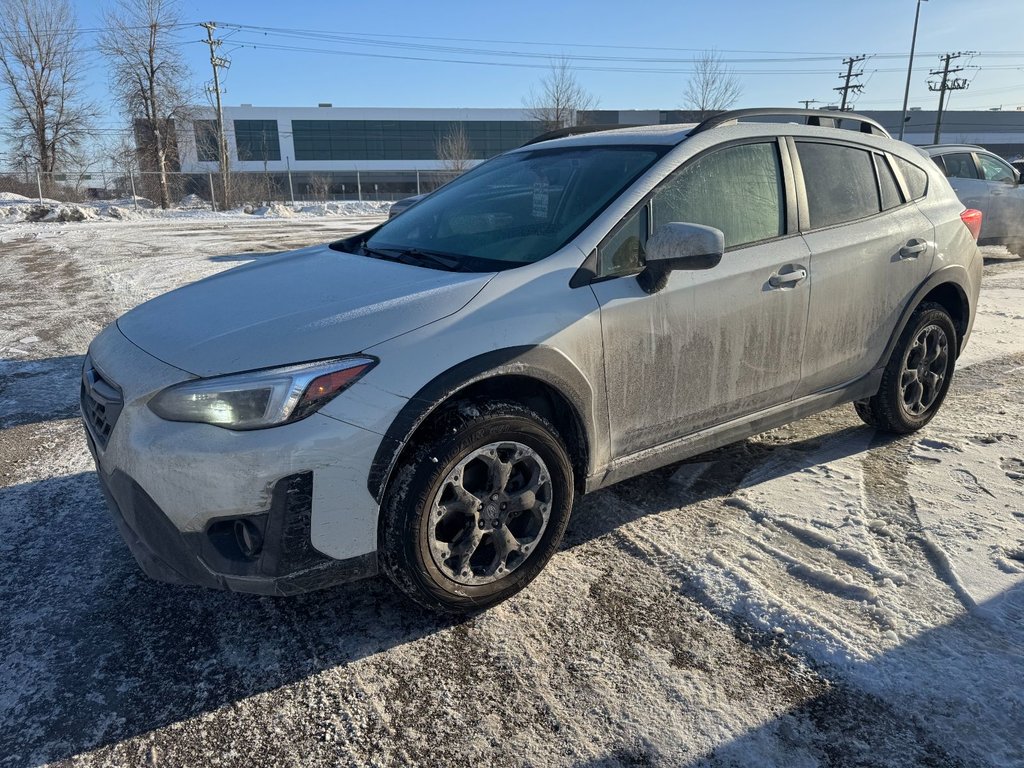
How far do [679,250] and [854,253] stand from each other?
1443 mm

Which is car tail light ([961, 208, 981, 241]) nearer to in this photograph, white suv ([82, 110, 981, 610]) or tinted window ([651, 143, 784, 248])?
white suv ([82, 110, 981, 610])

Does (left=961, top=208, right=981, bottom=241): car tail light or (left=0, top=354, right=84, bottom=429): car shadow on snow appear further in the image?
(left=0, top=354, right=84, bottom=429): car shadow on snow

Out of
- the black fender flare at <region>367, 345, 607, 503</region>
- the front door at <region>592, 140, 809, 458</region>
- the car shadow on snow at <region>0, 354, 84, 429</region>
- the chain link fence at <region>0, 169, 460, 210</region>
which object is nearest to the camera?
the black fender flare at <region>367, 345, 607, 503</region>

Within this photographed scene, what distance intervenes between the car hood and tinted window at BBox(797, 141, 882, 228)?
1.98m

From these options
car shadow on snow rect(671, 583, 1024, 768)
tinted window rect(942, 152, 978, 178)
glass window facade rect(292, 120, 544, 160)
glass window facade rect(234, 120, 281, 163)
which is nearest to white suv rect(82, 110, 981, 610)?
car shadow on snow rect(671, 583, 1024, 768)

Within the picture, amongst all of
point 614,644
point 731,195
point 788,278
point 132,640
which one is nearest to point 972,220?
point 788,278

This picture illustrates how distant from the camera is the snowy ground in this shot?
6.94ft

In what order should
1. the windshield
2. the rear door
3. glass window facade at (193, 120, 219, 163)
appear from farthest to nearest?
1. glass window facade at (193, 120, 219, 163)
2. the rear door
3. the windshield

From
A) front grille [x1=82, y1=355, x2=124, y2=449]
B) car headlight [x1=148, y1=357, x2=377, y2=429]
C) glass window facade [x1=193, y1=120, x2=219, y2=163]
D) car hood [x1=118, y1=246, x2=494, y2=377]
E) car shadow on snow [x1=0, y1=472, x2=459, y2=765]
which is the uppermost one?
glass window facade [x1=193, y1=120, x2=219, y2=163]

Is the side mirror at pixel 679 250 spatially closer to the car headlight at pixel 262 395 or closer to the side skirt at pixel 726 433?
the side skirt at pixel 726 433

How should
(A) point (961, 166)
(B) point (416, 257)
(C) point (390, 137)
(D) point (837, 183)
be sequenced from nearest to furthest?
(B) point (416, 257) < (D) point (837, 183) < (A) point (961, 166) < (C) point (390, 137)

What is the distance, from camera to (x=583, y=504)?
11.8ft

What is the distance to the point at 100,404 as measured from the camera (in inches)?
102

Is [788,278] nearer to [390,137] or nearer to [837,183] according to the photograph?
[837,183]
